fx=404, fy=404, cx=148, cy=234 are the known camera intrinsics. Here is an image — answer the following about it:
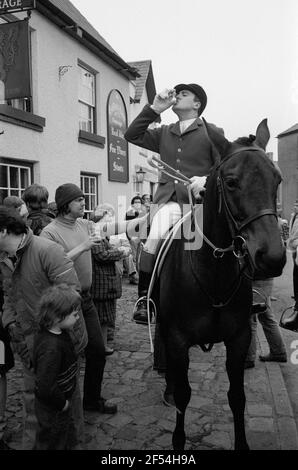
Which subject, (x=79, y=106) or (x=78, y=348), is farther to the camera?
(x=79, y=106)

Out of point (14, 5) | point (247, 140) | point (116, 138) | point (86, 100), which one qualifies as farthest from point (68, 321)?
point (116, 138)

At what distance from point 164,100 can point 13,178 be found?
581cm

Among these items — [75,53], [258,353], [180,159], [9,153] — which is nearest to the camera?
[180,159]

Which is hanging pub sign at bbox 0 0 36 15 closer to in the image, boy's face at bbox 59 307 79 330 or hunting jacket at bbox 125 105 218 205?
hunting jacket at bbox 125 105 218 205

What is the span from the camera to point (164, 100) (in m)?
3.44

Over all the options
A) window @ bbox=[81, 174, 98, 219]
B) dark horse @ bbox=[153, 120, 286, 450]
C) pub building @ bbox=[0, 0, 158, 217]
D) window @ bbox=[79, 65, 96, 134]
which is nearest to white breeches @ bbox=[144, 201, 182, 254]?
dark horse @ bbox=[153, 120, 286, 450]

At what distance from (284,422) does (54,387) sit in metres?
2.28

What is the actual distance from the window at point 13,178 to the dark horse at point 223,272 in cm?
579

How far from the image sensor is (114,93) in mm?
12641

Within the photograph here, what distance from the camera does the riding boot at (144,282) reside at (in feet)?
11.7

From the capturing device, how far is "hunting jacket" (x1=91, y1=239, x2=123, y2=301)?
5074mm

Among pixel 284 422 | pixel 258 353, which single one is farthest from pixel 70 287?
pixel 258 353

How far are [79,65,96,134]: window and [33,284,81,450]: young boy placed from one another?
932cm
